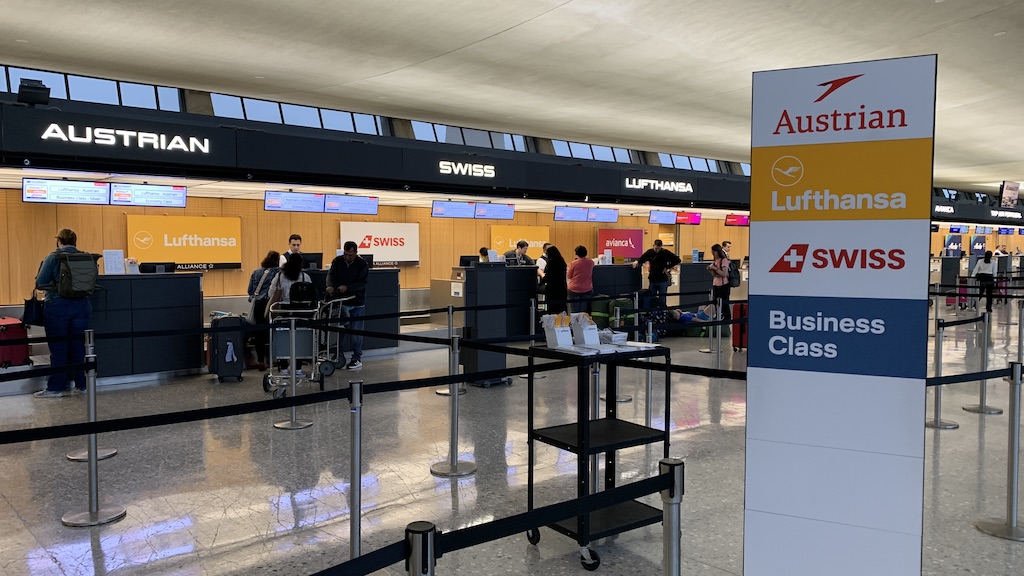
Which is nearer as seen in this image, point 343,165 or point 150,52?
point 150,52

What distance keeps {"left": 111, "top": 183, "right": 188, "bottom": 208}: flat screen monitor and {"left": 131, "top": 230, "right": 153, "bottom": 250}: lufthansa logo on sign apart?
2.54 meters

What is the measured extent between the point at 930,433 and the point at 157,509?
19.2 feet

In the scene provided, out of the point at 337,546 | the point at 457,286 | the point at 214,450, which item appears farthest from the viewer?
the point at 457,286

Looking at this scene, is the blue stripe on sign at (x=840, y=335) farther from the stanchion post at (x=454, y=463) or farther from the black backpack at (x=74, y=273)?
the black backpack at (x=74, y=273)

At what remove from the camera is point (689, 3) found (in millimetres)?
7223

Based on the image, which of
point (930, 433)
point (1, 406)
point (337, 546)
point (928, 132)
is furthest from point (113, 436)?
point (930, 433)

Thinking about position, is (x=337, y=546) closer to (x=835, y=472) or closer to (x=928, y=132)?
(x=835, y=472)

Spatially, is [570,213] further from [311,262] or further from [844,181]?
[844,181]

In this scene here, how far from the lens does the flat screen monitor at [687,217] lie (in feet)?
64.7

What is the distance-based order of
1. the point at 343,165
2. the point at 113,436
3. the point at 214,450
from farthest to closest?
the point at 343,165
the point at 113,436
the point at 214,450

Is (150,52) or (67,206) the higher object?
(150,52)

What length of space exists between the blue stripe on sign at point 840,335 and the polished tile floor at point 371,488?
0.24m

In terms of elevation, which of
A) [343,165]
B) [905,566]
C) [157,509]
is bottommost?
[157,509]

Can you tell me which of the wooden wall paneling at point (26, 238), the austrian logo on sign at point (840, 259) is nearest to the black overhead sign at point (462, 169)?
the wooden wall paneling at point (26, 238)
